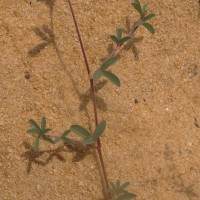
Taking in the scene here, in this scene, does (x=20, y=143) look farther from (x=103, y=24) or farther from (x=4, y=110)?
(x=103, y=24)

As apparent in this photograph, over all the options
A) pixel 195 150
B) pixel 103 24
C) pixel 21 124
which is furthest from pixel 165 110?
pixel 21 124

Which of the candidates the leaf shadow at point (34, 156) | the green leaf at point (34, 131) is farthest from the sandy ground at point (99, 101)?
the green leaf at point (34, 131)

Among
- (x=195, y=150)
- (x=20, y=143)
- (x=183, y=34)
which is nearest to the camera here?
(x=20, y=143)

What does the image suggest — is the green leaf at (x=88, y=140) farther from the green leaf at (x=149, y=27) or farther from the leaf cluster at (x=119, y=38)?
the green leaf at (x=149, y=27)

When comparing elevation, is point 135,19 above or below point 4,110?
above

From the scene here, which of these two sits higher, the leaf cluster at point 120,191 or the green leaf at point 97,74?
the green leaf at point 97,74
